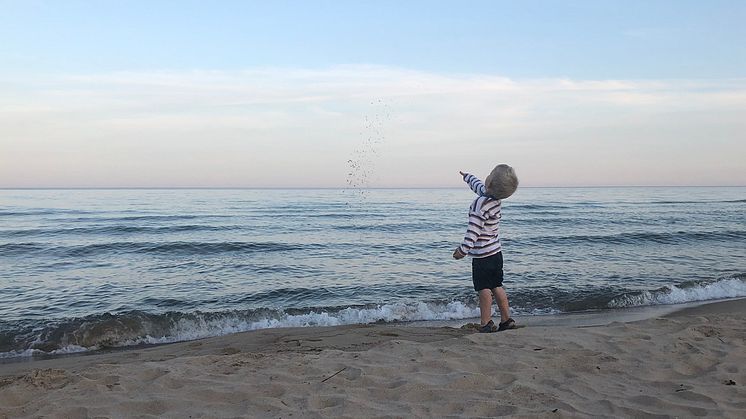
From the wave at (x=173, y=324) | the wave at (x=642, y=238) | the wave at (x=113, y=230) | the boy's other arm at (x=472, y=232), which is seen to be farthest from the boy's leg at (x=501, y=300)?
the wave at (x=113, y=230)

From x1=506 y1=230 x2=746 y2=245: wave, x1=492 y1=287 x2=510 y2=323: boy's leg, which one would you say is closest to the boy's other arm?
x1=492 y1=287 x2=510 y2=323: boy's leg

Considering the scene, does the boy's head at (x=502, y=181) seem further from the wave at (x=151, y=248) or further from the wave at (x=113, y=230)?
the wave at (x=113, y=230)

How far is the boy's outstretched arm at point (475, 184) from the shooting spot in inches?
211

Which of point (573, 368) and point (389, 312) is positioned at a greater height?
point (573, 368)

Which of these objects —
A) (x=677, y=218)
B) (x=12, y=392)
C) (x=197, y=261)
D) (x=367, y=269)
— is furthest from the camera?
(x=677, y=218)

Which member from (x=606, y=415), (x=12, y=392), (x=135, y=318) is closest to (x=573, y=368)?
(x=606, y=415)

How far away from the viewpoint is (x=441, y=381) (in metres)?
Answer: 3.80

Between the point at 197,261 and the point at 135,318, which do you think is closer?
the point at 135,318

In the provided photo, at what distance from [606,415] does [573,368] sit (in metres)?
0.98

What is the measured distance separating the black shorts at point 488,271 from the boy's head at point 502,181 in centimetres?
71

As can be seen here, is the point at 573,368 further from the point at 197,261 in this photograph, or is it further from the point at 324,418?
the point at 197,261

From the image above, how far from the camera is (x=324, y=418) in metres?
3.20

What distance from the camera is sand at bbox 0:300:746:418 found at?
3.34 metres

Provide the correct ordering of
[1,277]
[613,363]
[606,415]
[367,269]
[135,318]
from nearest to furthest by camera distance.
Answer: [606,415]
[613,363]
[135,318]
[1,277]
[367,269]
